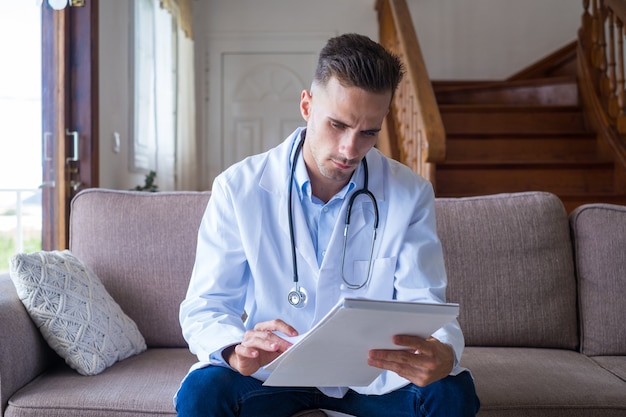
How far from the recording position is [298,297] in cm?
160

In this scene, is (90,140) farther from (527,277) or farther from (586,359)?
(586,359)

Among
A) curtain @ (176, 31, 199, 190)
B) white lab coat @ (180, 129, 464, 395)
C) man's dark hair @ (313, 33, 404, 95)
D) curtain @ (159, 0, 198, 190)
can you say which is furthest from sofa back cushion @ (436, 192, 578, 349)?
curtain @ (176, 31, 199, 190)

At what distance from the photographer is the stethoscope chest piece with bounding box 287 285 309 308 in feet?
5.24

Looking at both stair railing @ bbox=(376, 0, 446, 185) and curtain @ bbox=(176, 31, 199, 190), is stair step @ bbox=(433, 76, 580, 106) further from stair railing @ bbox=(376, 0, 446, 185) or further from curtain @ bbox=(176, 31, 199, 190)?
curtain @ bbox=(176, 31, 199, 190)

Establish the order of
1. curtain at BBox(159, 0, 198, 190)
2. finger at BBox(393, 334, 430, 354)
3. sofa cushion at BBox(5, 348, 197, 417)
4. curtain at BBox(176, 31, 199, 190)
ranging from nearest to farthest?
finger at BBox(393, 334, 430, 354)
sofa cushion at BBox(5, 348, 197, 417)
curtain at BBox(159, 0, 198, 190)
curtain at BBox(176, 31, 199, 190)

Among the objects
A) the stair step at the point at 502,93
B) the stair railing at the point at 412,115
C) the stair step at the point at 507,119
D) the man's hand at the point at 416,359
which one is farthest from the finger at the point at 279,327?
the stair step at the point at 502,93

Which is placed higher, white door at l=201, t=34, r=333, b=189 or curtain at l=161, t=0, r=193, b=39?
curtain at l=161, t=0, r=193, b=39

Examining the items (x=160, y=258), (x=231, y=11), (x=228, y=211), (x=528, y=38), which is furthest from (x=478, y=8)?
(x=228, y=211)

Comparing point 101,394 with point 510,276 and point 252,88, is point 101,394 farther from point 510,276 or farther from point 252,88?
point 252,88

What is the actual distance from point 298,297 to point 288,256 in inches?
4.0

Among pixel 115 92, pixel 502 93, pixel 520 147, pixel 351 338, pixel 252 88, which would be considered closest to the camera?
pixel 351 338

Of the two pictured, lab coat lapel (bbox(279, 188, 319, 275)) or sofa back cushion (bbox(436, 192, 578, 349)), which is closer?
lab coat lapel (bbox(279, 188, 319, 275))

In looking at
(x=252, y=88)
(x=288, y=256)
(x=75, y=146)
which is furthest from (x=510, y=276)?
(x=252, y=88)

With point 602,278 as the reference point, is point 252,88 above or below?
above
